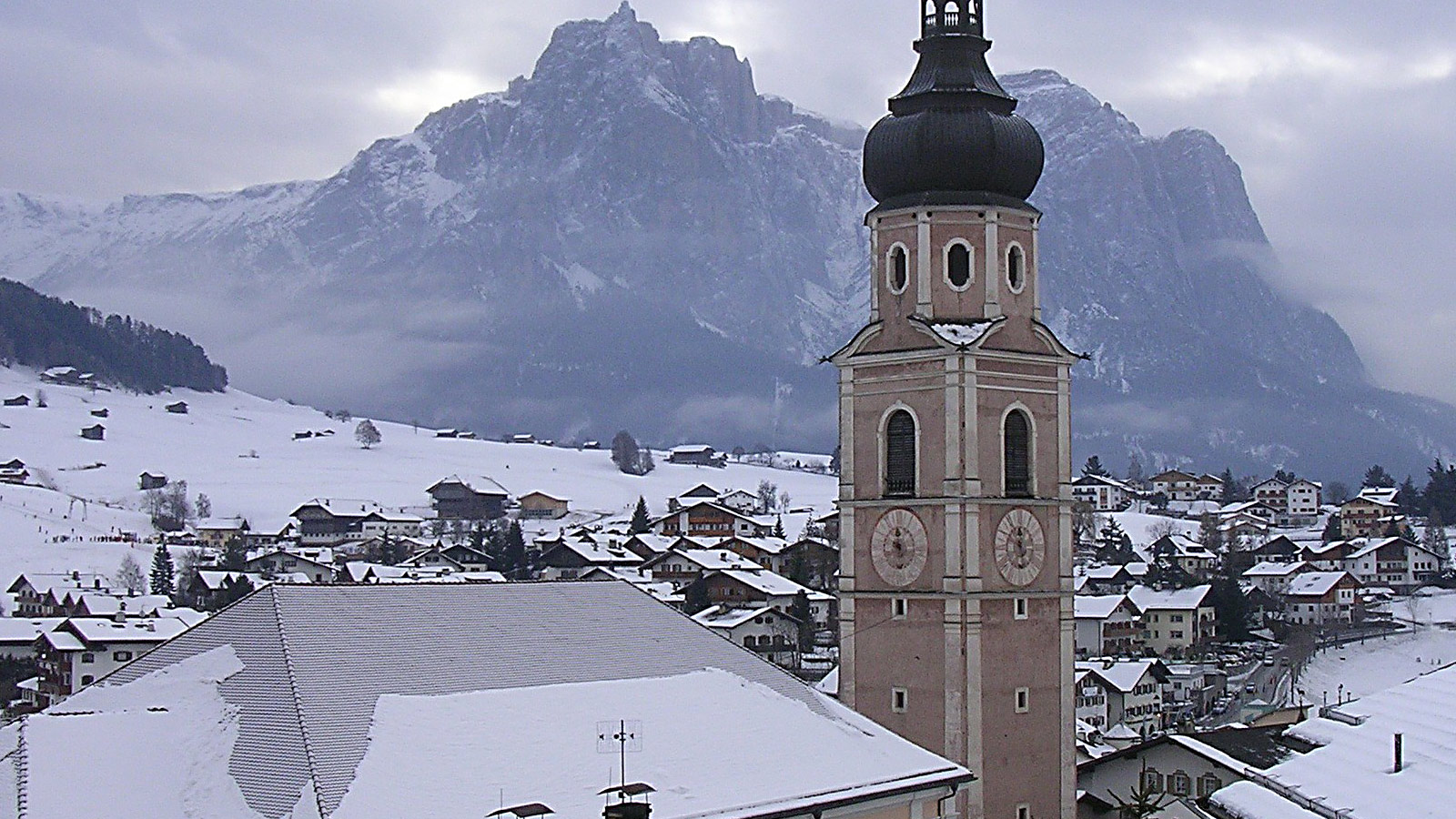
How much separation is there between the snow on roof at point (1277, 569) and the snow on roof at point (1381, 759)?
111313 millimetres

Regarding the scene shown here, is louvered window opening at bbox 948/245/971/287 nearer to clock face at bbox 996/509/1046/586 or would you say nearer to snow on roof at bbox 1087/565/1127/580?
clock face at bbox 996/509/1046/586

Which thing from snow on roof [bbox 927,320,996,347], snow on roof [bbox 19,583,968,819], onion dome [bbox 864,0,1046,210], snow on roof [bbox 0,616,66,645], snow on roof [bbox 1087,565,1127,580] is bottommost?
snow on roof [bbox 0,616,66,645]

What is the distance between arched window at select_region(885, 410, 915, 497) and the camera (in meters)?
34.3

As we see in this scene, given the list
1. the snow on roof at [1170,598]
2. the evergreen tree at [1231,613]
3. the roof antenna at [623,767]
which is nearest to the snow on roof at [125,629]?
the snow on roof at [1170,598]

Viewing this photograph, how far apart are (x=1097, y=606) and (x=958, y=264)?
2755 inches

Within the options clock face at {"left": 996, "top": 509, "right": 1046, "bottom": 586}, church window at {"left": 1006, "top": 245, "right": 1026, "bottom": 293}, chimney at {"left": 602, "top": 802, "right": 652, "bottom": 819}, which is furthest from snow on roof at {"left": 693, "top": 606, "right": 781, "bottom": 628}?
chimney at {"left": 602, "top": 802, "right": 652, "bottom": 819}

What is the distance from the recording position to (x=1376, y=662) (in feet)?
293

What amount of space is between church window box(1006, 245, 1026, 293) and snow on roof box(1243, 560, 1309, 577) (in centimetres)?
9259

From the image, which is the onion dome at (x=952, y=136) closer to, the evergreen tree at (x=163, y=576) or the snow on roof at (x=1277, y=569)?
the evergreen tree at (x=163, y=576)

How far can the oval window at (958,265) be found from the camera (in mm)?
34094

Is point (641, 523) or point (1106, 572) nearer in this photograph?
point (1106, 572)

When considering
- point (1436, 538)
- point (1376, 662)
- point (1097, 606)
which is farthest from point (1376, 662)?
point (1436, 538)

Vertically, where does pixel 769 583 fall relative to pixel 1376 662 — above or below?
above

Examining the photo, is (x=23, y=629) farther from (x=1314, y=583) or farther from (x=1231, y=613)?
(x=1314, y=583)
